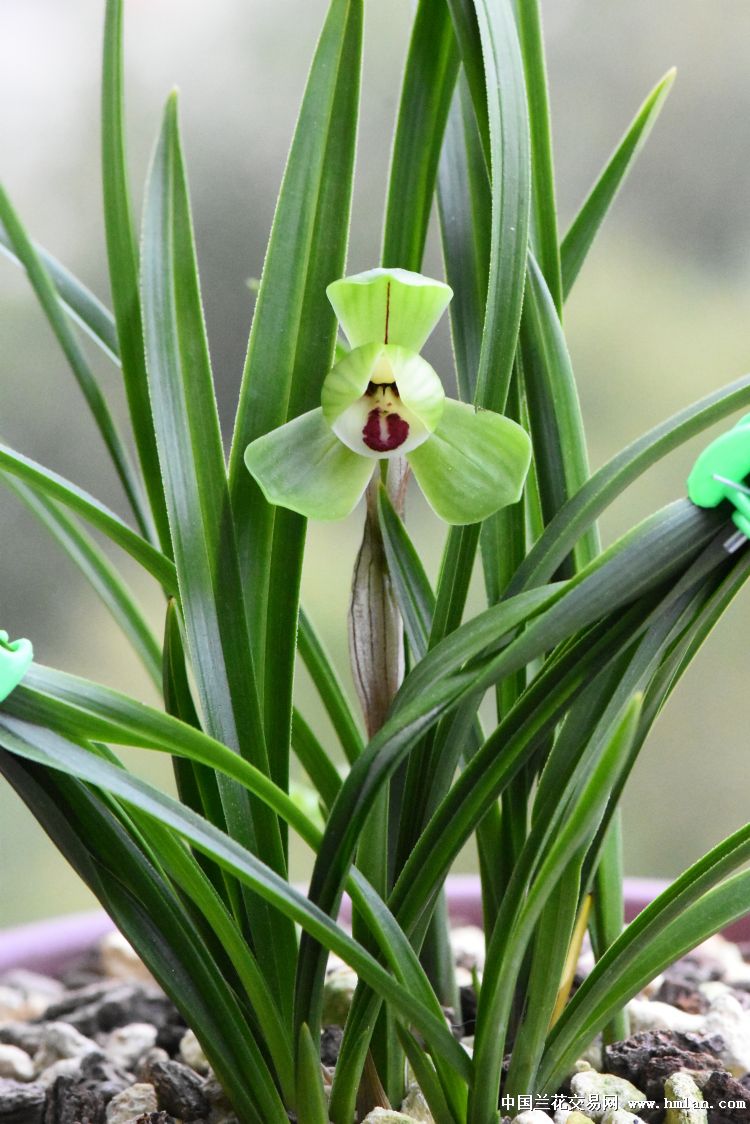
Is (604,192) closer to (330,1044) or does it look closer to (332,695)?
(332,695)

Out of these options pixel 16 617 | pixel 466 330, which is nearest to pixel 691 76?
pixel 466 330

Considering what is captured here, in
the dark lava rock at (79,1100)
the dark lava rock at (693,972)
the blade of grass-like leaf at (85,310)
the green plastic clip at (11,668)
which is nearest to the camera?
the green plastic clip at (11,668)

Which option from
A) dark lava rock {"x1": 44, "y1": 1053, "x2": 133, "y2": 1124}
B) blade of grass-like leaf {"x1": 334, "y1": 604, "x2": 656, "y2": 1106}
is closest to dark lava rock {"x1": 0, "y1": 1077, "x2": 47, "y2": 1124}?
dark lava rock {"x1": 44, "y1": 1053, "x2": 133, "y2": 1124}

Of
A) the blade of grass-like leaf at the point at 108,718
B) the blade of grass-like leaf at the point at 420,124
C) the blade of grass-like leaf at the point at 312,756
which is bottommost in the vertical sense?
the blade of grass-like leaf at the point at 108,718

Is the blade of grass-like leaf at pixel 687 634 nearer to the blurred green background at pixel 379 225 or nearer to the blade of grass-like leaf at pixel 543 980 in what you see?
the blade of grass-like leaf at pixel 543 980

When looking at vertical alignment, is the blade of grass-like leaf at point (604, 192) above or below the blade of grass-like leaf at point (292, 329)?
above

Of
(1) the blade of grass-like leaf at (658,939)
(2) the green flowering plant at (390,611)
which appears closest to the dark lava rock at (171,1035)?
(2) the green flowering plant at (390,611)

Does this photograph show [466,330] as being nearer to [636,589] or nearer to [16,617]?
[636,589]
